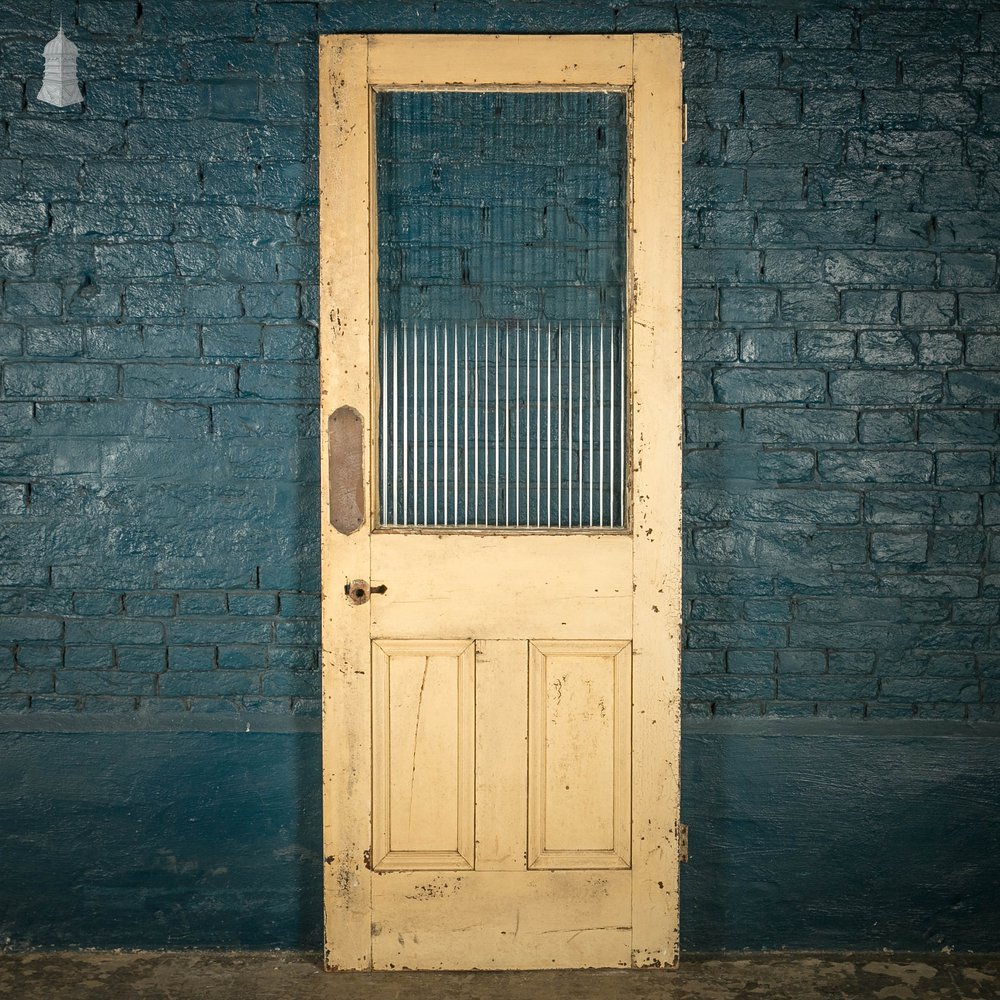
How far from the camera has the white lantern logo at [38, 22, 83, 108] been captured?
2756mm

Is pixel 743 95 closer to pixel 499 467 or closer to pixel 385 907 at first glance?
pixel 499 467

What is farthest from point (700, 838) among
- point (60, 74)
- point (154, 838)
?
point (60, 74)

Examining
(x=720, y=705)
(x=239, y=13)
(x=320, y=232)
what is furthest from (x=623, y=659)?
(x=239, y=13)

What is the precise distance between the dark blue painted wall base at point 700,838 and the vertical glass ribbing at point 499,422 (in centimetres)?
71

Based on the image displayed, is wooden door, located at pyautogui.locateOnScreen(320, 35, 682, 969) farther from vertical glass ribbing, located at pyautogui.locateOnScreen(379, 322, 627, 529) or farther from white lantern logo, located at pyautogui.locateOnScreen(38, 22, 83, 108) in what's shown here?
white lantern logo, located at pyautogui.locateOnScreen(38, 22, 83, 108)

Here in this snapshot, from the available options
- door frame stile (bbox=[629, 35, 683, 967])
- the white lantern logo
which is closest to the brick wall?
door frame stile (bbox=[629, 35, 683, 967])

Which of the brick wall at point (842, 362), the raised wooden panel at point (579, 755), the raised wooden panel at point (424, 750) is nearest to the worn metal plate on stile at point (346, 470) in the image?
the raised wooden panel at point (424, 750)

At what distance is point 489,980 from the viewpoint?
2695 millimetres

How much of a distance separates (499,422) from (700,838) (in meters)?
1.22

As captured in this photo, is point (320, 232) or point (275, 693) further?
point (275, 693)

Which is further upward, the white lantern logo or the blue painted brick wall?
the white lantern logo

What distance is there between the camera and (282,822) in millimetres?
2834

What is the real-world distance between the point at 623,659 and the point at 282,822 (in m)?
1.00

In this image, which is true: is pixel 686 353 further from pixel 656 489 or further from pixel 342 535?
pixel 342 535
